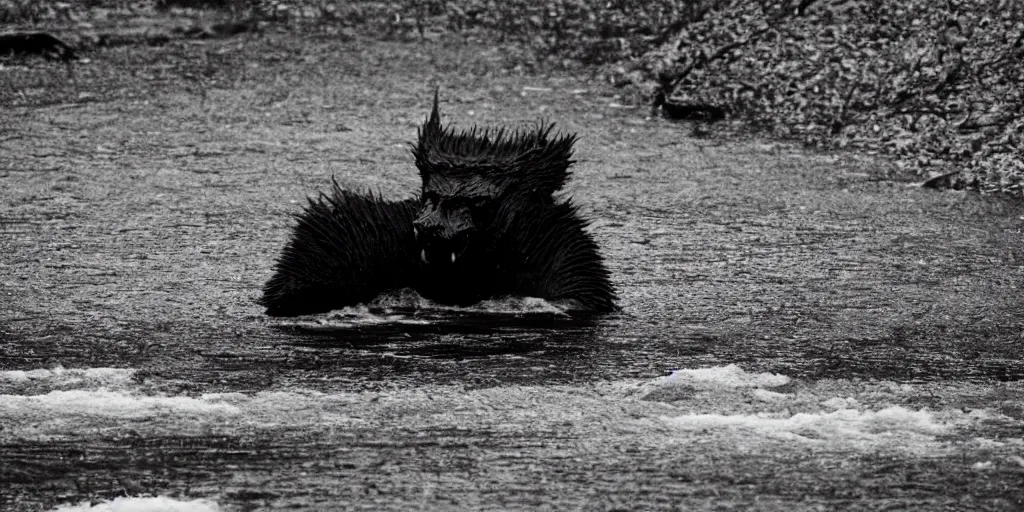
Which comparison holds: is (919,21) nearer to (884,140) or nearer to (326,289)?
(884,140)

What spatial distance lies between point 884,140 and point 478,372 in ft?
25.3

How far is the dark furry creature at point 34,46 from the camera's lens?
16875 millimetres

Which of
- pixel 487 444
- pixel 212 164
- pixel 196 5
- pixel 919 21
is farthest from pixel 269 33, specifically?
pixel 487 444

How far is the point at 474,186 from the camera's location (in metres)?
7.78

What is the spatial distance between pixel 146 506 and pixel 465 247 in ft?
9.48

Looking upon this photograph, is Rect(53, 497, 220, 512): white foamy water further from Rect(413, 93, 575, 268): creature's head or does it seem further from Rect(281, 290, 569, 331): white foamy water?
Rect(281, 290, 569, 331): white foamy water

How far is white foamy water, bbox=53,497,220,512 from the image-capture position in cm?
511

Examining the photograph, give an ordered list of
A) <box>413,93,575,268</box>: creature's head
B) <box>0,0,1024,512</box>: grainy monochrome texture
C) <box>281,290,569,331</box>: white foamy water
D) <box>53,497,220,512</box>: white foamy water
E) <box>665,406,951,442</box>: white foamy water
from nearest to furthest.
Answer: <box>53,497,220,512</box>: white foamy water, <box>0,0,1024,512</box>: grainy monochrome texture, <box>665,406,951,442</box>: white foamy water, <box>413,93,575,268</box>: creature's head, <box>281,290,569,331</box>: white foamy water

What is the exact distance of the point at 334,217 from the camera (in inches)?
322

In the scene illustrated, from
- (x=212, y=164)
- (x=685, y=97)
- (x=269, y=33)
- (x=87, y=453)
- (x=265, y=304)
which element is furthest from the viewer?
(x=269, y=33)

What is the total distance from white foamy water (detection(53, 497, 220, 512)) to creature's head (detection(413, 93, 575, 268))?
266 cm

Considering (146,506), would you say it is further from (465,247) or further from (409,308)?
(409,308)

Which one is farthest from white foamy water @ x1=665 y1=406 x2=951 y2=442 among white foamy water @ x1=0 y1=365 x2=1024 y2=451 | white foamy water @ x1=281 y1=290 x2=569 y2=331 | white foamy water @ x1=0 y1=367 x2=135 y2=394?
white foamy water @ x1=0 y1=367 x2=135 y2=394

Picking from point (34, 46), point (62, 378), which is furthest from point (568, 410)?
point (34, 46)
